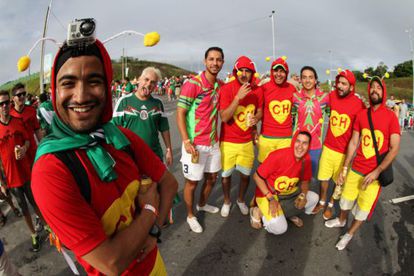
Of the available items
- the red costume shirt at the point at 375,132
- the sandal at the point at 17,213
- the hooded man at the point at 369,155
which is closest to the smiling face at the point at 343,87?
the hooded man at the point at 369,155

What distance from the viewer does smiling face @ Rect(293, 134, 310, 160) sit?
3046mm

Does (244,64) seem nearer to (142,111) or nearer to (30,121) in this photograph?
(142,111)

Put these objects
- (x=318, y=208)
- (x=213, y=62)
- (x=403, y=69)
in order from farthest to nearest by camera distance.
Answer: (x=403, y=69)
(x=318, y=208)
(x=213, y=62)

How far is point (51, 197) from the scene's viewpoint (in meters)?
0.88

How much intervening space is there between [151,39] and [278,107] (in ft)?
8.59

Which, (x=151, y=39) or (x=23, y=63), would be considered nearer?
(x=23, y=63)

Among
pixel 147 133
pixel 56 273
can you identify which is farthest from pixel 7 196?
pixel 147 133

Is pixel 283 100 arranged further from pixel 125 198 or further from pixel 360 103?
pixel 125 198

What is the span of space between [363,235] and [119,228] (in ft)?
10.9

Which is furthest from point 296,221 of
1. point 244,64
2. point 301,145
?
→ point 244,64

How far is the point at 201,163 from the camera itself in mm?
3361

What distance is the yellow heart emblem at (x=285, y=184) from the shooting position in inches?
126

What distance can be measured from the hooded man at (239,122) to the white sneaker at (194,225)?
495 mm

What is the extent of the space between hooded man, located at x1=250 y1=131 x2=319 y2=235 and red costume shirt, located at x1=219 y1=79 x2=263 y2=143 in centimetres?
54
